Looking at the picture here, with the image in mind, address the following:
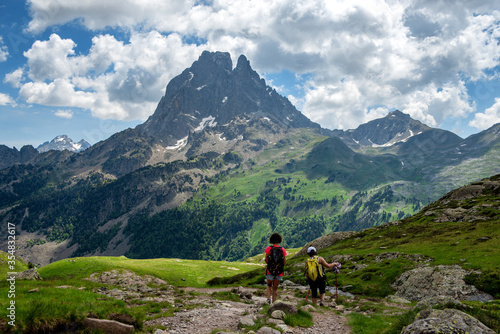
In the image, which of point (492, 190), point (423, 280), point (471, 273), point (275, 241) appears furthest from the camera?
point (492, 190)

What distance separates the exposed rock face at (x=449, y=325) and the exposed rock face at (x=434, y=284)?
21.8 metres

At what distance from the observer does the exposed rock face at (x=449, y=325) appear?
31.8 ft

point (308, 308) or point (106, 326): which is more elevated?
point (106, 326)

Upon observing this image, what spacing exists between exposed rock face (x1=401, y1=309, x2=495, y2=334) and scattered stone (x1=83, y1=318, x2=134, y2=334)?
12.0 metres

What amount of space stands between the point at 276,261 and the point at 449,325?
1163 cm

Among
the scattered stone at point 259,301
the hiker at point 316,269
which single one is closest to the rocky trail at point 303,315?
the scattered stone at point 259,301

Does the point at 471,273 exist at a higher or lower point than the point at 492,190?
lower

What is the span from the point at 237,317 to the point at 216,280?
→ 143 feet

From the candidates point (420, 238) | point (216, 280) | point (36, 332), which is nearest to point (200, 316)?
point (36, 332)

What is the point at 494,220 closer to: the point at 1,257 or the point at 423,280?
the point at 423,280

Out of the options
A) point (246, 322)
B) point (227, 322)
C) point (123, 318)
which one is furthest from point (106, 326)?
point (246, 322)

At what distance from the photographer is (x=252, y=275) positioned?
197 feet

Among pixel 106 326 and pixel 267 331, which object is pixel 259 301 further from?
pixel 106 326

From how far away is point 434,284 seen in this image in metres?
31.6
